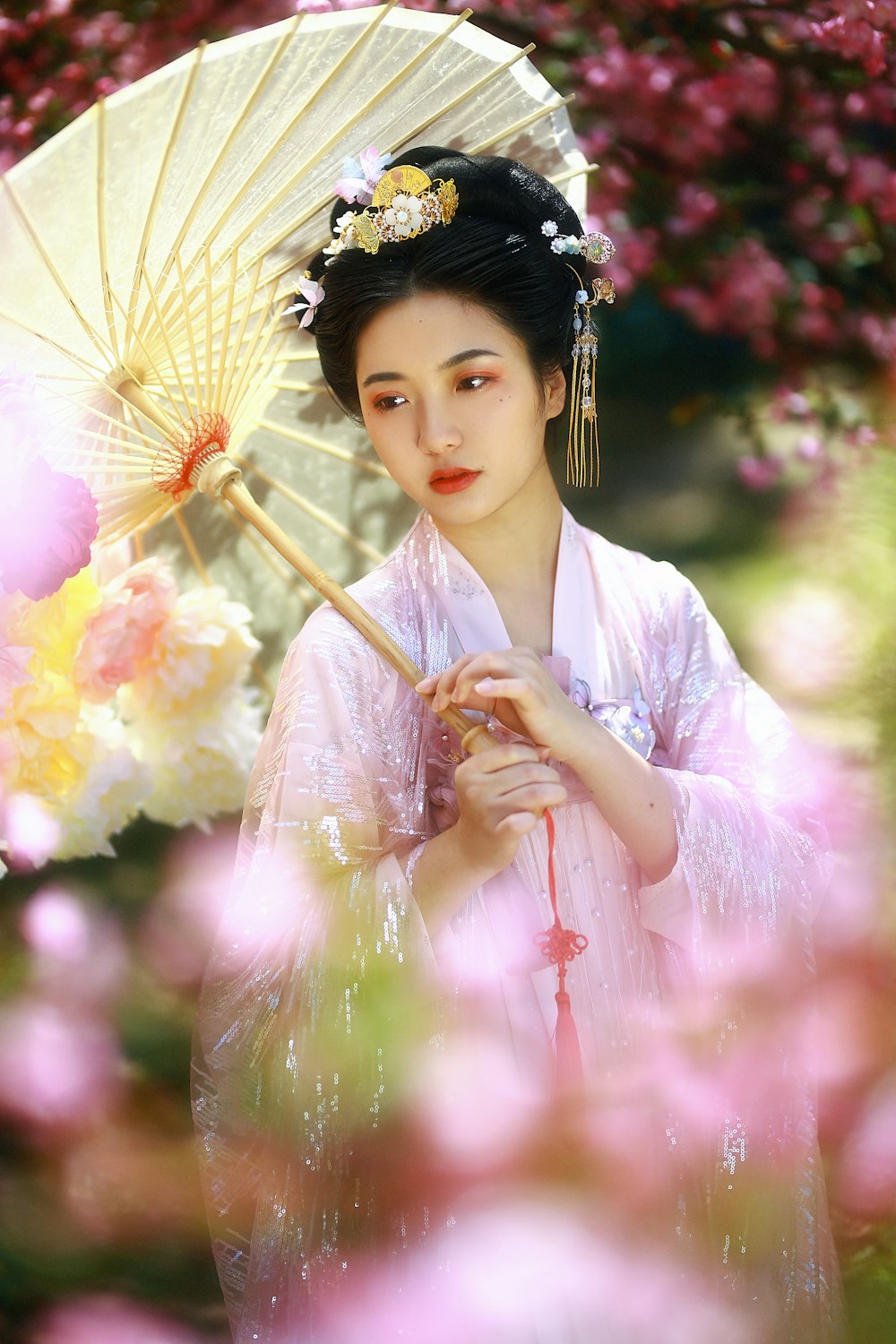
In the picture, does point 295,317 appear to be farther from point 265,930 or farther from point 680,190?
point 680,190

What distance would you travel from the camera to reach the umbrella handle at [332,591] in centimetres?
132

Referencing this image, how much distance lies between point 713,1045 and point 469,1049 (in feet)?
0.93

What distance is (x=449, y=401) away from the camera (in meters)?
1.39

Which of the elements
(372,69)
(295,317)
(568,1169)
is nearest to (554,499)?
(295,317)

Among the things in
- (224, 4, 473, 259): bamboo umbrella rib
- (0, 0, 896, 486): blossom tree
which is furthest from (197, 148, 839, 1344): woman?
(0, 0, 896, 486): blossom tree

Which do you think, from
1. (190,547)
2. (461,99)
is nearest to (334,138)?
(461,99)

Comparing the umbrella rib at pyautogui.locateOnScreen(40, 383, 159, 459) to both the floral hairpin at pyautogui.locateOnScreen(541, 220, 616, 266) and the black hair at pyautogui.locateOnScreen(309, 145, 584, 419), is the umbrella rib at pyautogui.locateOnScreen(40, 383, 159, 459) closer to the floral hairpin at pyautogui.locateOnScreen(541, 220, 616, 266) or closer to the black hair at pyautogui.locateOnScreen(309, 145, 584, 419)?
the black hair at pyautogui.locateOnScreen(309, 145, 584, 419)

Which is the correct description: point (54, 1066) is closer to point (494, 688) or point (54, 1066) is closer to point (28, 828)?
point (28, 828)

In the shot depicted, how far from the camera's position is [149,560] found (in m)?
1.95

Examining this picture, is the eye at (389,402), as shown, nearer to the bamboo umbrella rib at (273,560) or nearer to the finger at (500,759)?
the finger at (500,759)

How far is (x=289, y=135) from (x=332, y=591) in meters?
0.56

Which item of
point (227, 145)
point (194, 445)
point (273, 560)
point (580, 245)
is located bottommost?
point (273, 560)

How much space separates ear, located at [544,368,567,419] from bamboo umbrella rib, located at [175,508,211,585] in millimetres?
634

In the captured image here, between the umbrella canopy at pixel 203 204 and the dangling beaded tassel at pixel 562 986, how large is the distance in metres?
0.64
